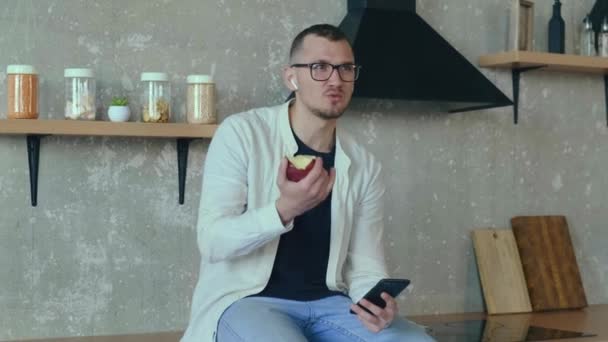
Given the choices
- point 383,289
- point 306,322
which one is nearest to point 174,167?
point 306,322

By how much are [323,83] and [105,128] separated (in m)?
0.70

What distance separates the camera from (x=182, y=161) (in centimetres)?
287

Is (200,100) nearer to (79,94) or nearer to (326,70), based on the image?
(79,94)

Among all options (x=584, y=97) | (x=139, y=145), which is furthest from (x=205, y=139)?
(x=584, y=97)

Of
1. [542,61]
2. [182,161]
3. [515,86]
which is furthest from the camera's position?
[515,86]

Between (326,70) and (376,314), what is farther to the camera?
(326,70)

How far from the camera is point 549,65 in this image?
337 cm

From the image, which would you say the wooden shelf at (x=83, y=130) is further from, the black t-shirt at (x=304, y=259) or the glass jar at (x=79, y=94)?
the black t-shirt at (x=304, y=259)

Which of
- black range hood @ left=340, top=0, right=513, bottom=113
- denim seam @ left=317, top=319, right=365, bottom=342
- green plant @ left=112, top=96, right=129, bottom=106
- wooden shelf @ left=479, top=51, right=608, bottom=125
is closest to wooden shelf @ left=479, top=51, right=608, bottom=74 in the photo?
wooden shelf @ left=479, top=51, right=608, bottom=125

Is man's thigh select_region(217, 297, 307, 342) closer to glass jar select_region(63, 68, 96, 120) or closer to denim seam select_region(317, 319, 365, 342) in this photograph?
denim seam select_region(317, 319, 365, 342)

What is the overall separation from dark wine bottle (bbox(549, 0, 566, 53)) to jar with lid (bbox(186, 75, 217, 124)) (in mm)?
1362

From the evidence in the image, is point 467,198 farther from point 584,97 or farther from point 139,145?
point 139,145

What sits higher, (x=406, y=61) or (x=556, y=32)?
(x=556, y=32)

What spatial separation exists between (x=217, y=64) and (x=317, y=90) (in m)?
0.77
